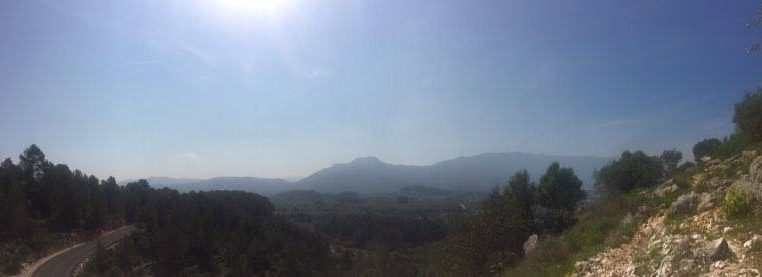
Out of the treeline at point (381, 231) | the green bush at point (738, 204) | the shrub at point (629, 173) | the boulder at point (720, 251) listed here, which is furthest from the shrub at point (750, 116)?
the treeline at point (381, 231)

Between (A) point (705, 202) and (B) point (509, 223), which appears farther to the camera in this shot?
(B) point (509, 223)

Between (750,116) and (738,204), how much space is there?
16.4 metres

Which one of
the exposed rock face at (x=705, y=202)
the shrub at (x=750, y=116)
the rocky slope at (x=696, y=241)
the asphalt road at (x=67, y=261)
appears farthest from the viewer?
the asphalt road at (x=67, y=261)

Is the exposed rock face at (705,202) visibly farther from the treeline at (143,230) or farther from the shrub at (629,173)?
the treeline at (143,230)

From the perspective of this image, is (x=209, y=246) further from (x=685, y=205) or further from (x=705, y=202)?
(x=705, y=202)

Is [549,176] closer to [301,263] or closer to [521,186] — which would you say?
[521,186]

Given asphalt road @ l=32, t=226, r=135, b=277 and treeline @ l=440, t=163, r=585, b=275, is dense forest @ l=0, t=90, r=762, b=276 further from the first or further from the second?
asphalt road @ l=32, t=226, r=135, b=277

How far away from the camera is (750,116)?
23.1 meters

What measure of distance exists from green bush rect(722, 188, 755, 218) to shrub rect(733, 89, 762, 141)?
13.8 metres

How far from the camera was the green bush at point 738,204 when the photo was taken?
10797mm

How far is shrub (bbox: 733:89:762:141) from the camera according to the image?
21609mm

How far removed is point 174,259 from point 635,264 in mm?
59272

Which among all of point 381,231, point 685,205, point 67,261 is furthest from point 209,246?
point 685,205

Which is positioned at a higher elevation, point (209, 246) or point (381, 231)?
point (209, 246)
